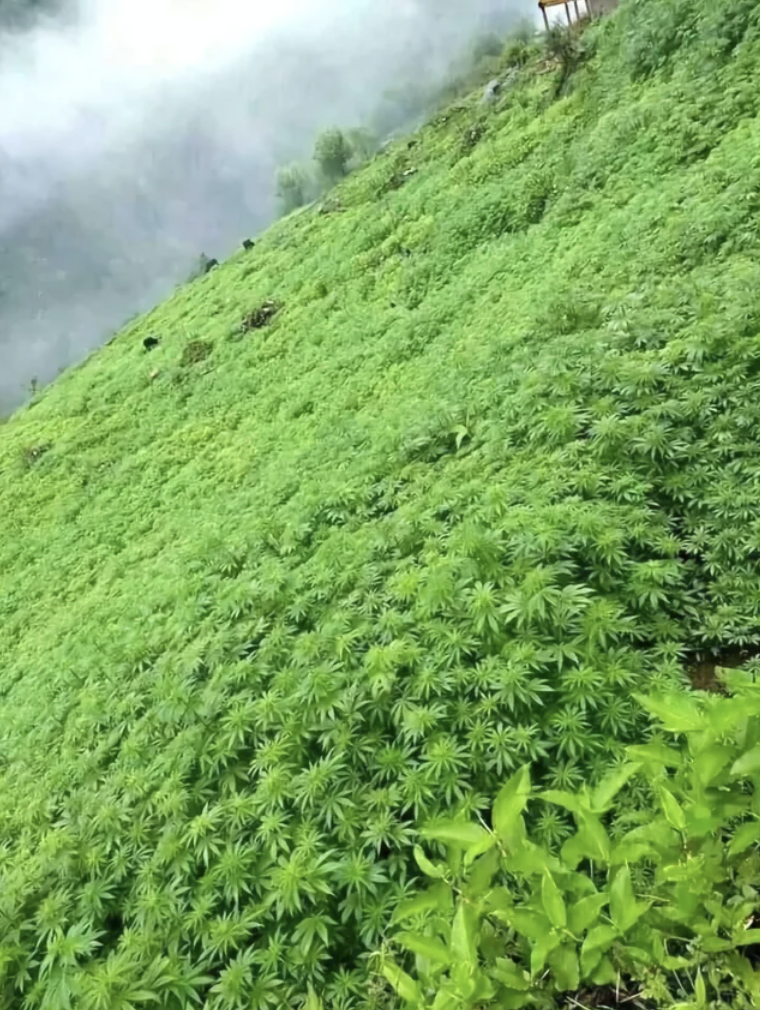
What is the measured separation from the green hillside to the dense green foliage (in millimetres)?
1061

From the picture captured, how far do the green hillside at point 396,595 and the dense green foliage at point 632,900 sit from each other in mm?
1061

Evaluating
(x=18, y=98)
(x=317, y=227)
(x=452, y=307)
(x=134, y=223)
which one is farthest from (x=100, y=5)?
(x=452, y=307)

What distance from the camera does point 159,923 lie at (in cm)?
343

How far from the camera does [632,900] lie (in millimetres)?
1868

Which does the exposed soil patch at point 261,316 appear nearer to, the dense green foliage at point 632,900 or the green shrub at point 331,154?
the dense green foliage at point 632,900

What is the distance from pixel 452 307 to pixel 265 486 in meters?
3.41

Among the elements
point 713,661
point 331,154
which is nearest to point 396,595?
point 713,661

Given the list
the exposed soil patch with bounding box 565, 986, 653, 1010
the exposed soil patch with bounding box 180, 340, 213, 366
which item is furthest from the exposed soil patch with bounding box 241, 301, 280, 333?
the exposed soil patch with bounding box 565, 986, 653, 1010

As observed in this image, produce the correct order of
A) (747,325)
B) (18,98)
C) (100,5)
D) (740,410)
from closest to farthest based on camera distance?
1. (740,410)
2. (747,325)
3. (100,5)
4. (18,98)

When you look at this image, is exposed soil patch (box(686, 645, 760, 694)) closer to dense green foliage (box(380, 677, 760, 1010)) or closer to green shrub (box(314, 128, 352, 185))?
dense green foliage (box(380, 677, 760, 1010))

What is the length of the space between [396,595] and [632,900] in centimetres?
253

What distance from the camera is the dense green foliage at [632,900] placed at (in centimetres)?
186

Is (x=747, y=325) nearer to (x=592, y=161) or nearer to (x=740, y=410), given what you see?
(x=740, y=410)

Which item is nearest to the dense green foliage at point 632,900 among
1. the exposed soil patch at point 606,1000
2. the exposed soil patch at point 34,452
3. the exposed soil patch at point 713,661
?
the exposed soil patch at point 606,1000
